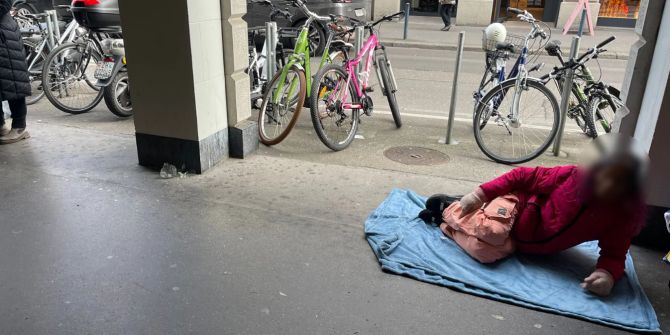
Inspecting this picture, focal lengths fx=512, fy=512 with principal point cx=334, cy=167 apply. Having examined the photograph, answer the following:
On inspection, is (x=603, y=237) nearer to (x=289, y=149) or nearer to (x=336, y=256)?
(x=336, y=256)

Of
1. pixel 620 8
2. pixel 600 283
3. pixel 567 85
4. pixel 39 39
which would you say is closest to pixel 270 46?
pixel 567 85

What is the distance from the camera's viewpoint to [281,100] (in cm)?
562

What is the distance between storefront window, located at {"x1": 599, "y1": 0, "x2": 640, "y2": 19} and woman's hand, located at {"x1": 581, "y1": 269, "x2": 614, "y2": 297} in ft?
55.6

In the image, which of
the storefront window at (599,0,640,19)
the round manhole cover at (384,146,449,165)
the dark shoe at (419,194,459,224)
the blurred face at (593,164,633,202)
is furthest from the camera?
the storefront window at (599,0,640,19)

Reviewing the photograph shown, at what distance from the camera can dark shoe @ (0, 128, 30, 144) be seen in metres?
5.34

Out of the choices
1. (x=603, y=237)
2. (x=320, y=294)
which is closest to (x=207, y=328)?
(x=320, y=294)

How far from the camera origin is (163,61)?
4359 mm

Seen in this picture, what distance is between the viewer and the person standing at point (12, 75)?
16.7 ft

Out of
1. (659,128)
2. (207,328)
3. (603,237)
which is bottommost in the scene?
(207,328)

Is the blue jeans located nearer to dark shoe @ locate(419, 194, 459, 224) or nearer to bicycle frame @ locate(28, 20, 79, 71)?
bicycle frame @ locate(28, 20, 79, 71)

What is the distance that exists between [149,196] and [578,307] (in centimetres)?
321

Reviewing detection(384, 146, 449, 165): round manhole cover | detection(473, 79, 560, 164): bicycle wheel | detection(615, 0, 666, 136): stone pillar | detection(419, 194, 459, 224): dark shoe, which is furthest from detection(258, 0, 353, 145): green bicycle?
detection(615, 0, 666, 136): stone pillar

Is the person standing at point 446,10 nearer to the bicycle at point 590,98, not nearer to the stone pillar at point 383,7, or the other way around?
the stone pillar at point 383,7

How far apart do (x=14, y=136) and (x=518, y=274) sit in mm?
5139
